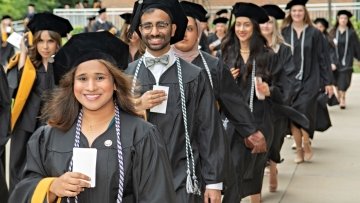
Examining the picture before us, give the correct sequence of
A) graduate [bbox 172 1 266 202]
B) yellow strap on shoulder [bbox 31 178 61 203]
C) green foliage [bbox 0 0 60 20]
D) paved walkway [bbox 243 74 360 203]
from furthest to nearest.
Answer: green foliage [bbox 0 0 60 20] < paved walkway [bbox 243 74 360 203] < graduate [bbox 172 1 266 202] < yellow strap on shoulder [bbox 31 178 61 203]

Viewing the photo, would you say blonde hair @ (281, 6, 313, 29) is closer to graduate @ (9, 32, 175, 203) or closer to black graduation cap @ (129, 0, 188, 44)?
black graduation cap @ (129, 0, 188, 44)

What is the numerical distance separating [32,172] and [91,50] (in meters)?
0.63

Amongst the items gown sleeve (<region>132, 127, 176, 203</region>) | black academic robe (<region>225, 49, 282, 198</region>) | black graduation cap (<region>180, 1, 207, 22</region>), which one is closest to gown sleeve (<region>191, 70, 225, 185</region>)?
black graduation cap (<region>180, 1, 207, 22</region>)

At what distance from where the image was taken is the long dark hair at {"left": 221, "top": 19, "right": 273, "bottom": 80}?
8570mm

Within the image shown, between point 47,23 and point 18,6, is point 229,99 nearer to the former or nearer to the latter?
point 47,23

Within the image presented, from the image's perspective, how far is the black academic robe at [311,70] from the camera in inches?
492

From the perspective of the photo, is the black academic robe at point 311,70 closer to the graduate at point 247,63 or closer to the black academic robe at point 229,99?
the graduate at point 247,63

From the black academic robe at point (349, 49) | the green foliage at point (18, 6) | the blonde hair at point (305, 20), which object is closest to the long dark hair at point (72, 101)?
the blonde hair at point (305, 20)

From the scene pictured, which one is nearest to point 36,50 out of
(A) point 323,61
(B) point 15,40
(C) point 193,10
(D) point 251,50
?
(B) point 15,40

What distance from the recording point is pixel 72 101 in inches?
180

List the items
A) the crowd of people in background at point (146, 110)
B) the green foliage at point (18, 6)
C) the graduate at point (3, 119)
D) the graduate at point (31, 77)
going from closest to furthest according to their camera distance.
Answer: the crowd of people in background at point (146, 110) < the graduate at point (3, 119) < the graduate at point (31, 77) < the green foliage at point (18, 6)

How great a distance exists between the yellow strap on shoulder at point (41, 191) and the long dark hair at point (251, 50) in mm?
4415

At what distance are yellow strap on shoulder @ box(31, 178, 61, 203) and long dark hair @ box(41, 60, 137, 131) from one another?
0.31m

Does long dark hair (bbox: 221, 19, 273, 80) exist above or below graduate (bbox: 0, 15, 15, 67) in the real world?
below
